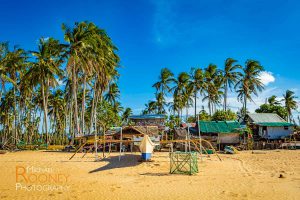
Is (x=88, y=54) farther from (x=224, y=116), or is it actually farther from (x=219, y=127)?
(x=224, y=116)

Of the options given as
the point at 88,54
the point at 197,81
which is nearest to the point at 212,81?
the point at 197,81

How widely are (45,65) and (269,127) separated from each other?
32.2 meters

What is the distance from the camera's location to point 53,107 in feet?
170

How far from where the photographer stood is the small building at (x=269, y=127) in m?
36.0

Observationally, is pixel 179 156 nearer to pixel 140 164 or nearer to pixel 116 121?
pixel 140 164

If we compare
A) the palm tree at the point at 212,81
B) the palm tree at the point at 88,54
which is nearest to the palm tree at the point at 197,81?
the palm tree at the point at 212,81

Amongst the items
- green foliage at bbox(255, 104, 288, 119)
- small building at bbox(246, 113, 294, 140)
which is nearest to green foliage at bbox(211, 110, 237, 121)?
small building at bbox(246, 113, 294, 140)

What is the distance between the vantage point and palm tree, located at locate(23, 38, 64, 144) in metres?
31.6

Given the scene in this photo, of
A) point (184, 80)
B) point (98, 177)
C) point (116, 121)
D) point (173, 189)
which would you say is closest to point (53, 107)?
point (116, 121)

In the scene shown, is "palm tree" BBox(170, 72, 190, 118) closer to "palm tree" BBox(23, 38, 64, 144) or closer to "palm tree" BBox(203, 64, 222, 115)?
"palm tree" BBox(203, 64, 222, 115)

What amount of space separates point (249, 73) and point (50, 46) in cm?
3275

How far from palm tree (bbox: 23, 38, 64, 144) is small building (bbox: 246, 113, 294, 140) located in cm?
2885

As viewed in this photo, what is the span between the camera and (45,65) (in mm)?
31531

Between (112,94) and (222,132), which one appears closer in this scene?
(222,132)
